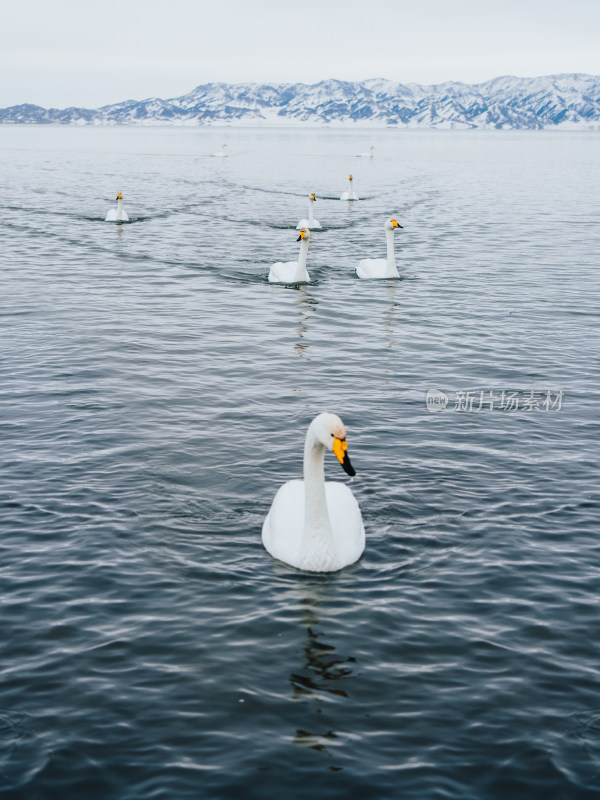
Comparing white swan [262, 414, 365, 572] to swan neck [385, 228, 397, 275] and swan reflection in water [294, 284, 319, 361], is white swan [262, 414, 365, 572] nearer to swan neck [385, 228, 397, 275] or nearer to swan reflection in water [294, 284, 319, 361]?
swan reflection in water [294, 284, 319, 361]

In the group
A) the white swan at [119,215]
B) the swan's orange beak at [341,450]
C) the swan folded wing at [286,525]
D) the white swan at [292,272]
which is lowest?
the swan folded wing at [286,525]

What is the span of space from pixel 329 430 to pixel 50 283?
20.9 metres

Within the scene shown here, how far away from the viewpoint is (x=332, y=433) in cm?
1004

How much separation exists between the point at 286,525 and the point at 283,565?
48 centimetres

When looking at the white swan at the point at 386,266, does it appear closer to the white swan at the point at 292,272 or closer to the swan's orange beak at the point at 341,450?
the white swan at the point at 292,272

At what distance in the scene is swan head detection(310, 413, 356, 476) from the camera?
32.3ft

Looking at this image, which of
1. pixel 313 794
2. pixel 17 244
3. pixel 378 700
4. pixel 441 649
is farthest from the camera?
pixel 17 244

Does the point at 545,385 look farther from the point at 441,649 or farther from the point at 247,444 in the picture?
the point at 441,649

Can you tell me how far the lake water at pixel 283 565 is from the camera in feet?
25.7

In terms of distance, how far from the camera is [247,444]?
15.0 metres

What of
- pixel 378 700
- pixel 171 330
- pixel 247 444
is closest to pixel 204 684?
pixel 378 700

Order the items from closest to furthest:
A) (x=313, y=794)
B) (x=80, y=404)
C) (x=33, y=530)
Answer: (x=313, y=794) → (x=33, y=530) → (x=80, y=404)

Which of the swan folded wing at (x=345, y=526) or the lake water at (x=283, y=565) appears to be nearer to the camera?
the lake water at (x=283, y=565)

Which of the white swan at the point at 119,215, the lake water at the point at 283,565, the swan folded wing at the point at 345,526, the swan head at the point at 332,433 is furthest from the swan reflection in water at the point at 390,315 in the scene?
the white swan at the point at 119,215
